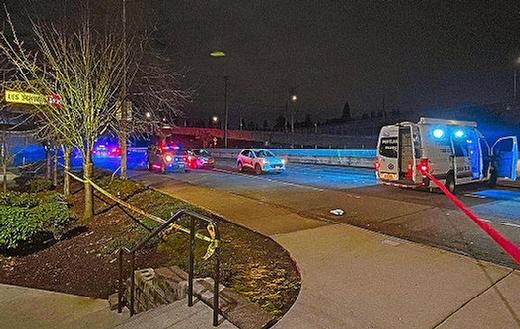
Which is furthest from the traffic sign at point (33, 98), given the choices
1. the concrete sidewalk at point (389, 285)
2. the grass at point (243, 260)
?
the concrete sidewalk at point (389, 285)

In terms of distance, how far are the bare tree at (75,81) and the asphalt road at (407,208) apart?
5.59 meters

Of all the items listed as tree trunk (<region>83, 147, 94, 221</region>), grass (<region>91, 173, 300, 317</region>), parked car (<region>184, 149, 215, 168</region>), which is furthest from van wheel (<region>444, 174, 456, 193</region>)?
parked car (<region>184, 149, 215, 168</region>)

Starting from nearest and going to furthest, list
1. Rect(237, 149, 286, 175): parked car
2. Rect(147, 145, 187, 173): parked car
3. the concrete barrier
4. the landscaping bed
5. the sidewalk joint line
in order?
1. the sidewalk joint line
2. the landscaping bed
3. Rect(237, 149, 286, 175): parked car
4. Rect(147, 145, 187, 173): parked car
5. the concrete barrier

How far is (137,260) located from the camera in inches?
308

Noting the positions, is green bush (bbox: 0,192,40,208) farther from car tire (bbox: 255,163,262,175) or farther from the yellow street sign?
car tire (bbox: 255,163,262,175)

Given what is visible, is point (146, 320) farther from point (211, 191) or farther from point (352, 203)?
point (211, 191)

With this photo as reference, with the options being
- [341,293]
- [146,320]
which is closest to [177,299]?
[146,320]

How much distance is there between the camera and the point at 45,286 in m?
7.25

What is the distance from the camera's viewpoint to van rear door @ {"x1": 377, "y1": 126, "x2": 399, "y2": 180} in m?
13.5

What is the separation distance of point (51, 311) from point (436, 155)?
1221 centimetres

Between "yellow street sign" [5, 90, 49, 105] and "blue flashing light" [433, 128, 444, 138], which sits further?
"blue flashing light" [433, 128, 444, 138]

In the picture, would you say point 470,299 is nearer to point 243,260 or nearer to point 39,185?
point 243,260

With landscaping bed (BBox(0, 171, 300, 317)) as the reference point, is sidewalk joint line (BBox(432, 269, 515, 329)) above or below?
above

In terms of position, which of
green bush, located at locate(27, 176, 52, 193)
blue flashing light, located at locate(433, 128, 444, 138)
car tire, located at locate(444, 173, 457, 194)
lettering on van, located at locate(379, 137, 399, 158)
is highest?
blue flashing light, located at locate(433, 128, 444, 138)
